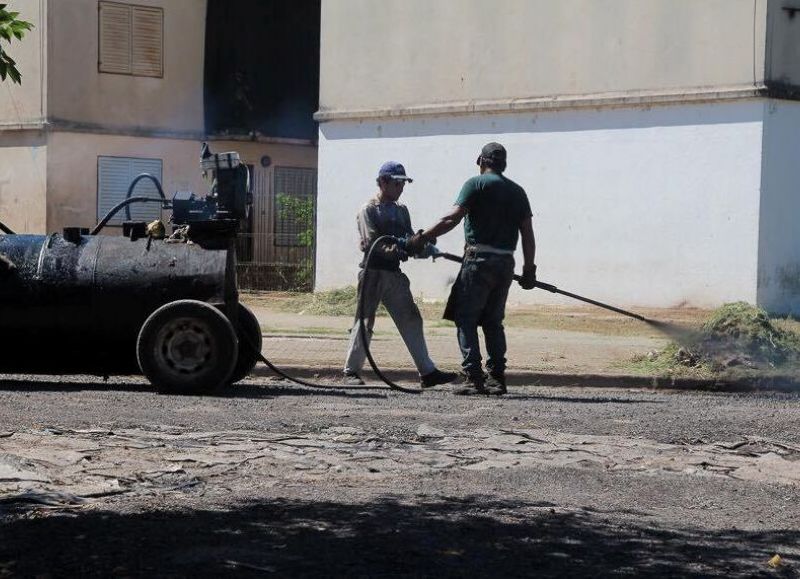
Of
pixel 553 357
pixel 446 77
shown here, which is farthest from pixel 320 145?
pixel 553 357

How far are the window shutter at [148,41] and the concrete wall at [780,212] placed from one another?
46.2 ft

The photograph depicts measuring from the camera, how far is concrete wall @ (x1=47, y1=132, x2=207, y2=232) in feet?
96.8

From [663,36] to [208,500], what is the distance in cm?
1581

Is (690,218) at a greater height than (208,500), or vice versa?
(690,218)

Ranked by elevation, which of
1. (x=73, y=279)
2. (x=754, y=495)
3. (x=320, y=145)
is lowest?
(x=754, y=495)

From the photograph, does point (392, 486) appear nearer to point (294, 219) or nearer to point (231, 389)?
point (231, 389)

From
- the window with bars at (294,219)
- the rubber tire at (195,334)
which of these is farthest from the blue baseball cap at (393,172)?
the window with bars at (294,219)

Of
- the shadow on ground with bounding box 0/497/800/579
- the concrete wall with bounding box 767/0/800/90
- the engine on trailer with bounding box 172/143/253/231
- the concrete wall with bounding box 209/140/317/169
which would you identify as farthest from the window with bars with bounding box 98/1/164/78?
the shadow on ground with bounding box 0/497/800/579

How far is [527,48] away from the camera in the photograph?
23297 mm

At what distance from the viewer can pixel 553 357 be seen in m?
15.3

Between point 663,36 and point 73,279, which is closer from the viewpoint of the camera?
point 73,279

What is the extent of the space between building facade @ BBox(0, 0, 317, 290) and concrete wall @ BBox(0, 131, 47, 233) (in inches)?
0.8

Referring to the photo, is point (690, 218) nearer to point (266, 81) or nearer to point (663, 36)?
point (663, 36)

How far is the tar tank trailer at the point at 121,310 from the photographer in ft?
Result: 38.1
